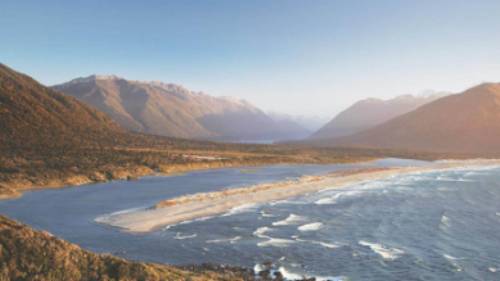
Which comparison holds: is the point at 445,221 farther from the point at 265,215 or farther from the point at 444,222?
the point at 265,215

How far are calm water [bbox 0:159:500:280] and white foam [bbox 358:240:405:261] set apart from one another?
85 millimetres

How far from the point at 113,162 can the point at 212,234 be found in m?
57.1

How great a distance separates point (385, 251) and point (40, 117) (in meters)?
110

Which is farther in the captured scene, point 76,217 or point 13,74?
point 13,74

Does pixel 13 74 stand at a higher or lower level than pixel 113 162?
higher

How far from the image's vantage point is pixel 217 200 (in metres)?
66.2

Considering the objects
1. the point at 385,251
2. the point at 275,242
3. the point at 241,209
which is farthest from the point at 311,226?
the point at 241,209

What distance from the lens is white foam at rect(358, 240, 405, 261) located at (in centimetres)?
3725

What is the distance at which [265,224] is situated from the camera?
50.1 m

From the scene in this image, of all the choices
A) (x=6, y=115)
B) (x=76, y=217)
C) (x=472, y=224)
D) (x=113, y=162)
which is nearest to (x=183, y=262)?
(x=76, y=217)

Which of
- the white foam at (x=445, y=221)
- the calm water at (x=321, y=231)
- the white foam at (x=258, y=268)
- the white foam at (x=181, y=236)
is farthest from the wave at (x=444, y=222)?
the white foam at (x=181, y=236)

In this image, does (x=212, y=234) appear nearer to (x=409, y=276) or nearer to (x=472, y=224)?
(x=409, y=276)

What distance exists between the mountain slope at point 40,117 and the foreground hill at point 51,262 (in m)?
87.0

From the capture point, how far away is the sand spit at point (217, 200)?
50.6 meters
